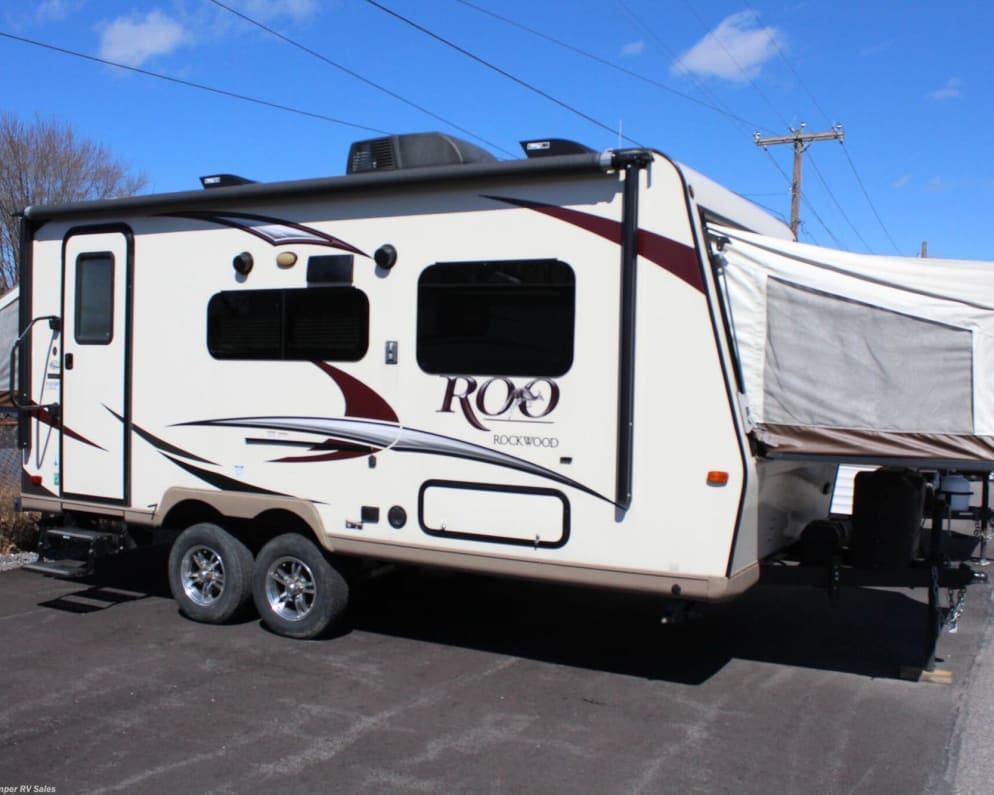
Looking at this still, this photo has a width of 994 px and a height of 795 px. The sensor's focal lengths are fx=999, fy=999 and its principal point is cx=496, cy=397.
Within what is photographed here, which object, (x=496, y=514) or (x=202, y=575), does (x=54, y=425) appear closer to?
(x=202, y=575)

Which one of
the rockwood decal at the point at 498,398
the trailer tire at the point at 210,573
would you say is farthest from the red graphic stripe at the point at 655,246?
the trailer tire at the point at 210,573

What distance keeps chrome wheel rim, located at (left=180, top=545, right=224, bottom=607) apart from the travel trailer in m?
0.02

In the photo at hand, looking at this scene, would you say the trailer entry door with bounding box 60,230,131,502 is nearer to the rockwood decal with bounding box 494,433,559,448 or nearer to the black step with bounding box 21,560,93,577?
the black step with bounding box 21,560,93,577

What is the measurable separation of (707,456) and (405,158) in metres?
2.87

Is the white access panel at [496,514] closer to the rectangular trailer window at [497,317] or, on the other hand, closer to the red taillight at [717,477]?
the rectangular trailer window at [497,317]

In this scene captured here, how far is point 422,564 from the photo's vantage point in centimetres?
623

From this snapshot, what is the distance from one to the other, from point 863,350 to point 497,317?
2103 millimetres

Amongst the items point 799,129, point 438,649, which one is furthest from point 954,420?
point 799,129

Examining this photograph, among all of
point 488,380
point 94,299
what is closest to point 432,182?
point 488,380

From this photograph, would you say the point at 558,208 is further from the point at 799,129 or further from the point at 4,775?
the point at 799,129

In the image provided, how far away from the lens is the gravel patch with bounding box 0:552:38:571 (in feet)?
30.5

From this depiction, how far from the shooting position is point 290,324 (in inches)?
269

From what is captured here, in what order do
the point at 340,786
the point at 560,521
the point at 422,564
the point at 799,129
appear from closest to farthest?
the point at 340,786 → the point at 560,521 → the point at 422,564 → the point at 799,129

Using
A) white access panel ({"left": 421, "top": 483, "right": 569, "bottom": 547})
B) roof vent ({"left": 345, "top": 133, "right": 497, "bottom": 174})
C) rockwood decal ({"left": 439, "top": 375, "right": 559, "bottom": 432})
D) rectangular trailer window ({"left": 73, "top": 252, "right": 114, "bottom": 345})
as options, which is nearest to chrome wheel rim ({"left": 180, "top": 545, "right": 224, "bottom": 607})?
rectangular trailer window ({"left": 73, "top": 252, "right": 114, "bottom": 345})
